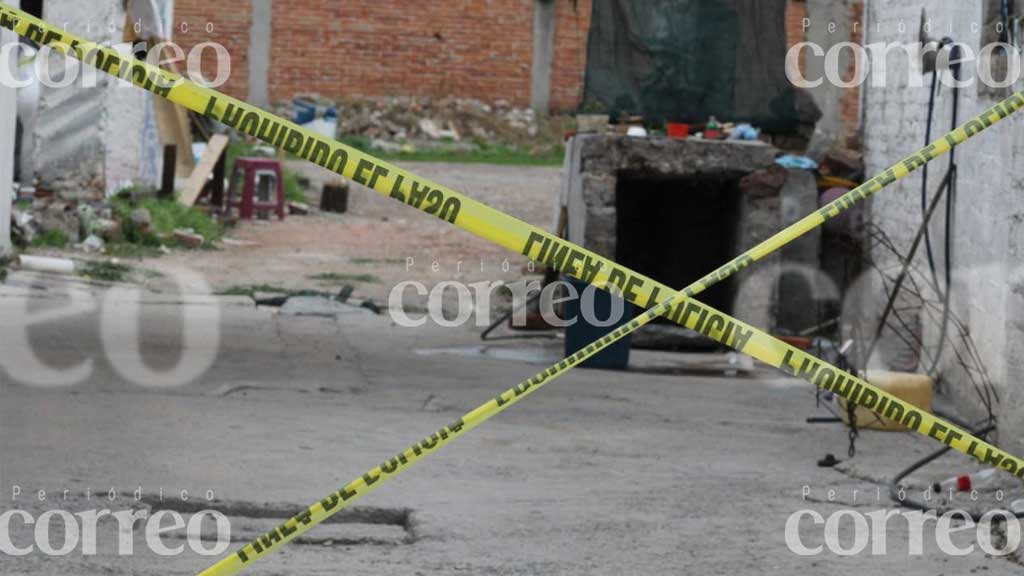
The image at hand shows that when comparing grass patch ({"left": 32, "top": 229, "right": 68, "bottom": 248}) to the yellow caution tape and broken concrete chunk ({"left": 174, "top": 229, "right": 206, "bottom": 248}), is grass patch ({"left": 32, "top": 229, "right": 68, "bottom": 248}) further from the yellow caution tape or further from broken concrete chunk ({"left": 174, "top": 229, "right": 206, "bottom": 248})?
the yellow caution tape

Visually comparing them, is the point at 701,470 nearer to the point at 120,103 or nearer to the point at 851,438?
the point at 851,438

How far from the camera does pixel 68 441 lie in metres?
7.02

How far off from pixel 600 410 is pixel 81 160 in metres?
8.76

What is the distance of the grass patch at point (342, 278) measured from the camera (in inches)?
574

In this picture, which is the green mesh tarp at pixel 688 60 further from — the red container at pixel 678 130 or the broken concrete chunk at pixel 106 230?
the broken concrete chunk at pixel 106 230

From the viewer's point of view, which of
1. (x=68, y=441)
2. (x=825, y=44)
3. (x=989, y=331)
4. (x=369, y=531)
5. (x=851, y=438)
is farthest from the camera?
(x=825, y=44)

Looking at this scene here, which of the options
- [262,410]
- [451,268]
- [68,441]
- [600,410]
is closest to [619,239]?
[451,268]

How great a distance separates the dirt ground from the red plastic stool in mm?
283

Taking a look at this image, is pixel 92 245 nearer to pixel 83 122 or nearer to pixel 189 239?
pixel 189 239

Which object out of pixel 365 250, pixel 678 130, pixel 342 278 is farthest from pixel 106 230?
pixel 678 130

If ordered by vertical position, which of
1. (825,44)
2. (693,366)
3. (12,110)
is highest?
(825,44)

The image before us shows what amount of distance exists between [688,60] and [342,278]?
387 centimetres

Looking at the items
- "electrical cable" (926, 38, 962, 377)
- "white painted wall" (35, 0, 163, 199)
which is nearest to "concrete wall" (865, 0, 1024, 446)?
"electrical cable" (926, 38, 962, 377)

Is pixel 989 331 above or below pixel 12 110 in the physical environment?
below
